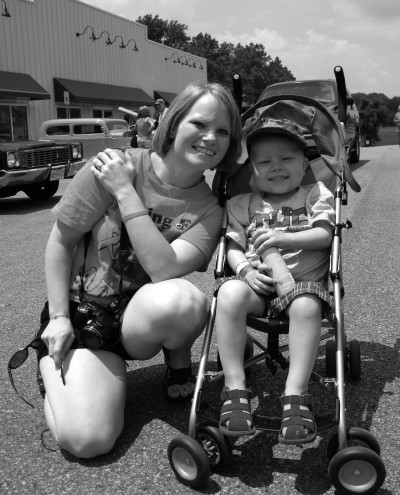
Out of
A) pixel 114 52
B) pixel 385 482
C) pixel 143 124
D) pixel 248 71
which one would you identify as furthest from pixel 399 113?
pixel 248 71

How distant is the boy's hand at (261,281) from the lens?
2727 mm

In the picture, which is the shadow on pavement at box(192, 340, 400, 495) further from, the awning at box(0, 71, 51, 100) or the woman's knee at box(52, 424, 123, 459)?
the awning at box(0, 71, 51, 100)

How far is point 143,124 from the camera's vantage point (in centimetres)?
1452

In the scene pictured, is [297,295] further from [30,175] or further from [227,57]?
[227,57]

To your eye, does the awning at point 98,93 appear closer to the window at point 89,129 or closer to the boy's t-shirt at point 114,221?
the window at point 89,129

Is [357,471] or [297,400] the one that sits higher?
[297,400]

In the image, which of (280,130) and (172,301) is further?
(280,130)

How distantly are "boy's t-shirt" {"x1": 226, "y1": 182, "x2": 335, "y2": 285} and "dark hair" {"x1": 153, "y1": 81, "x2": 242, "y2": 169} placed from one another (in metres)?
0.35

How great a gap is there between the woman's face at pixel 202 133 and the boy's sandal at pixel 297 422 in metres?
1.14

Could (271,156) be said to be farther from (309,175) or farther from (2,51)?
(2,51)

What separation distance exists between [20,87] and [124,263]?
21.7m

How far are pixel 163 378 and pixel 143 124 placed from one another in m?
11.8

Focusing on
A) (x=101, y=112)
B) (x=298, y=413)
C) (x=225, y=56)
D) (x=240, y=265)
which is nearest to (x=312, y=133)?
(x=240, y=265)

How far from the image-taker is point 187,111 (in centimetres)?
279
